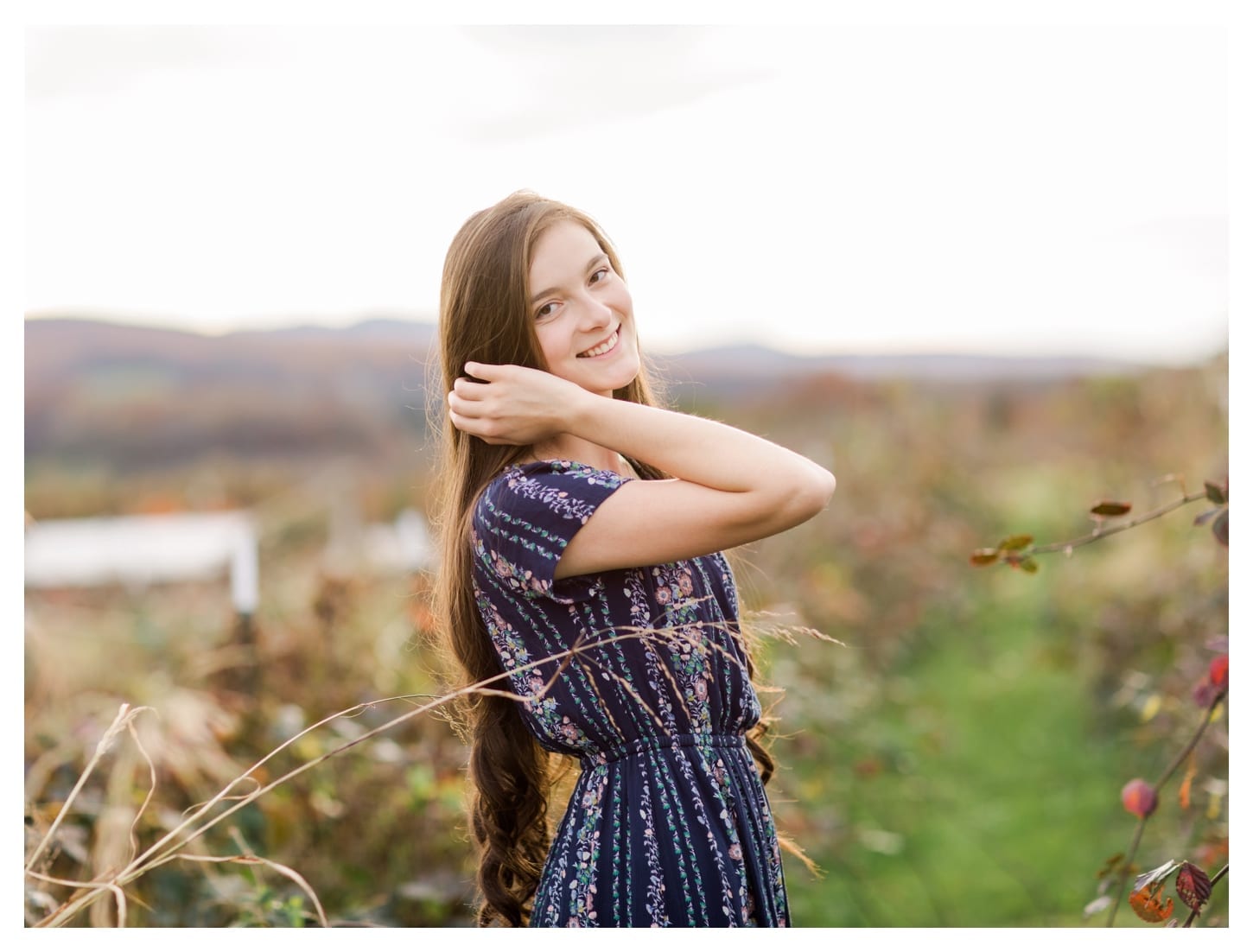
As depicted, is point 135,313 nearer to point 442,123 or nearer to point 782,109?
point 442,123

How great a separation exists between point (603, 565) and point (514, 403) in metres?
0.28

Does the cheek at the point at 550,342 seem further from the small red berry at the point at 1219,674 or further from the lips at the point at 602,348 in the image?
the small red berry at the point at 1219,674

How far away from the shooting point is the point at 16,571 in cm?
189

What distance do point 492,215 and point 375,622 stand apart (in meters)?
2.64

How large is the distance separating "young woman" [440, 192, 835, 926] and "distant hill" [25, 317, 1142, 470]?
25.9 ft

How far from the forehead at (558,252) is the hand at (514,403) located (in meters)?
0.17

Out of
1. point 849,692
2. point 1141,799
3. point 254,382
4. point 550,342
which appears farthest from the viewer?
point 254,382

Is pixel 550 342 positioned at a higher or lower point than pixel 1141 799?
higher

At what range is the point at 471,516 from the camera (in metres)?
1.71

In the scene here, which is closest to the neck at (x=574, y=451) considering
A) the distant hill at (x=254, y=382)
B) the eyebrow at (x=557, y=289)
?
the eyebrow at (x=557, y=289)

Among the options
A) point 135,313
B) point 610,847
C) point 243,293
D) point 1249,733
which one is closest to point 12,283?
point 610,847

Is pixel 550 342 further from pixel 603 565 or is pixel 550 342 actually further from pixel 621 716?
pixel 621 716

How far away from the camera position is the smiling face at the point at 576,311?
1746 mm

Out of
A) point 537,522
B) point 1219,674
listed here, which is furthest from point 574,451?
point 1219,674
